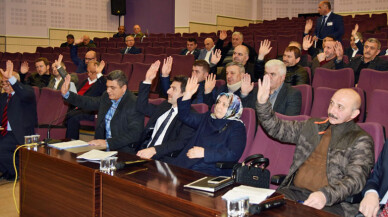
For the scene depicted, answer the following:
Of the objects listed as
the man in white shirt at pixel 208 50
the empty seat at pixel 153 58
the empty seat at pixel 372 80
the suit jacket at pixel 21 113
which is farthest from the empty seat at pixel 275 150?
the empty seat at pixel 153 58

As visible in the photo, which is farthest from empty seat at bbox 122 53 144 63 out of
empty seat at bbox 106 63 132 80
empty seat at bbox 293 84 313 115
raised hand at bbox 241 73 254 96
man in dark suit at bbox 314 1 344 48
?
empty seat at bbox 293 84 313 115

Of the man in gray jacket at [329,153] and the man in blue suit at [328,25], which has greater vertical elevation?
the man in blue suit at [328,25]

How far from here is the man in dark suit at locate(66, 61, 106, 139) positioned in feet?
15.6

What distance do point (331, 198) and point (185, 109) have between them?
1297 millimetres

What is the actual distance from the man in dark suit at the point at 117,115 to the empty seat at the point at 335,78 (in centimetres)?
211

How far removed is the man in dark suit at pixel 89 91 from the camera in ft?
15.6

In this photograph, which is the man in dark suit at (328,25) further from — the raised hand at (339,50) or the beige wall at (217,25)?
the beige wall at (217,25)

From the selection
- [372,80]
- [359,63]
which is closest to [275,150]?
[372,80]

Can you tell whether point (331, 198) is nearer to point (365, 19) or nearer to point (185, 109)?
point (185, 109)

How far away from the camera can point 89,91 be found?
519 cm

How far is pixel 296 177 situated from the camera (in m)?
2.43

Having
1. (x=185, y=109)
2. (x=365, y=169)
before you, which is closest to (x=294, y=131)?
(x=365, y=169)

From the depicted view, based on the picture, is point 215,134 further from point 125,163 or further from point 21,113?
point 21,113

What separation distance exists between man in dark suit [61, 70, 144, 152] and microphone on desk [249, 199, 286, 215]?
1.75m
